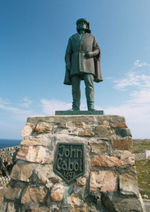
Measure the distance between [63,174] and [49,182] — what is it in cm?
24

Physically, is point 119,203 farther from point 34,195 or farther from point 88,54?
point 88,54

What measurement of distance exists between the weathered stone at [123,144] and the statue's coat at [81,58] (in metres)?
1.52

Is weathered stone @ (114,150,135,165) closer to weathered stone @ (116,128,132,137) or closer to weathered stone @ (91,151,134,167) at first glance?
weathered stone @ (91,151,134,167)

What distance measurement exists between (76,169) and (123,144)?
2.74 ft

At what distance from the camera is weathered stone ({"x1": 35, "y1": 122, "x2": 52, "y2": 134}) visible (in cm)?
271

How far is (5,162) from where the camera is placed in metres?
8.71

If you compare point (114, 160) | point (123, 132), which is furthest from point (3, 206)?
point (123, 132)

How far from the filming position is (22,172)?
95.7 inches

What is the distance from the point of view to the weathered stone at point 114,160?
230cm

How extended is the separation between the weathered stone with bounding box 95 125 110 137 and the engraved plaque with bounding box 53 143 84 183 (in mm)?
342

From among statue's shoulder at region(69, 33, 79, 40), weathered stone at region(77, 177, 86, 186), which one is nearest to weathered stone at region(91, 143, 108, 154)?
weathered stone at region(77, 177, 86, 186)

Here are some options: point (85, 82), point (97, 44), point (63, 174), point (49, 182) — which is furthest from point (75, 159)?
point (97, 44)

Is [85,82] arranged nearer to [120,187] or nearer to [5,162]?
[120,187]

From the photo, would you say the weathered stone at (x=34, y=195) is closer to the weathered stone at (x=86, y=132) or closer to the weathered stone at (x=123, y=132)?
the weathered stone at (x=86, y=132)
